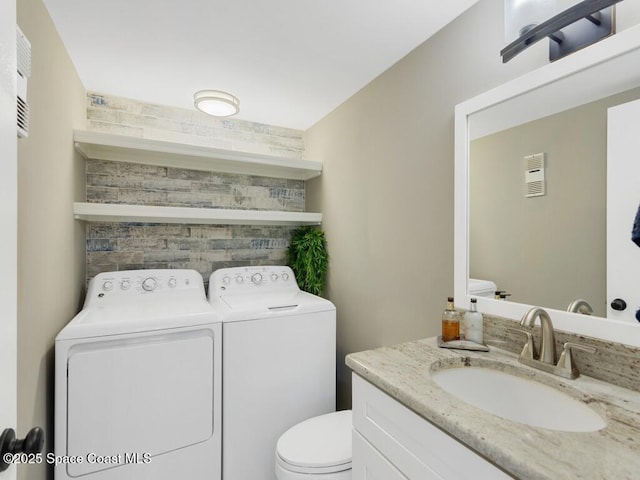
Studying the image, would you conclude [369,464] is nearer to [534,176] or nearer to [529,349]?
[529,349]

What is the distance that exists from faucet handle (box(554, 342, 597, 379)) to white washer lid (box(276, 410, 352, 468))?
0.95 metres

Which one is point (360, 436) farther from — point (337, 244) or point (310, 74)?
point (310, 74)

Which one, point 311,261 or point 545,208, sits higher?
point 545,208

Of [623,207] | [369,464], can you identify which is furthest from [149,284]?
Answer: [623,207]

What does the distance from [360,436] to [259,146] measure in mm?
2319

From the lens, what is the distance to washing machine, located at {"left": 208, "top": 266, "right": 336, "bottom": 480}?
1.79m

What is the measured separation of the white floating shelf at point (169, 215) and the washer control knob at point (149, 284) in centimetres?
41

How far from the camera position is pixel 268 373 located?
6.13ft

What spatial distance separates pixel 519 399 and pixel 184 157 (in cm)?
230

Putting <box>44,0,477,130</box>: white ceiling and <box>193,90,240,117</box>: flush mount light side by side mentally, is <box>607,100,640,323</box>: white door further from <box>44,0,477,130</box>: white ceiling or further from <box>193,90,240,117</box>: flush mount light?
<box>193,90,240,117</box>: flush mount light

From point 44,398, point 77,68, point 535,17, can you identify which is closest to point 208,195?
point 77,68

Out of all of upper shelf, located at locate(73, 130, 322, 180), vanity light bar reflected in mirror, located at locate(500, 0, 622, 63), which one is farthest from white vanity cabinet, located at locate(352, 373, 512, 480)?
upper shelf, located at locate(73, 130, 322, 180)

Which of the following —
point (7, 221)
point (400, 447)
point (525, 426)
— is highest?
point (7, 221)

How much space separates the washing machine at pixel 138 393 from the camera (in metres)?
1.46
